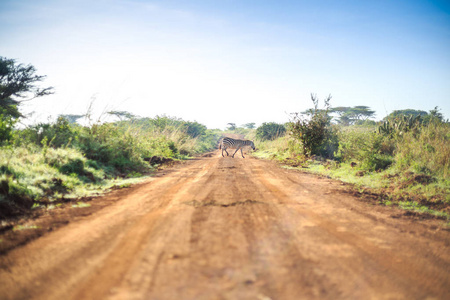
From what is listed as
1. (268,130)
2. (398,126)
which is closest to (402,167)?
(398,126)

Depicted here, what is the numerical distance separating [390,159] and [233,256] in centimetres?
747

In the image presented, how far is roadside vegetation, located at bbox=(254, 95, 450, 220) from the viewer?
5172 millimetres

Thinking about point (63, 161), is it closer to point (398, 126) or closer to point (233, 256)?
point (233, 256)

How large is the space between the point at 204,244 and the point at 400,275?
1786 millimetres

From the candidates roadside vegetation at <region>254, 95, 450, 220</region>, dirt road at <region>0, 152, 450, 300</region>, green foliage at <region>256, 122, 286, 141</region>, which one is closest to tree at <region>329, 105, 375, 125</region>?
green foliage at <region>256, 122, 286, 141</region>

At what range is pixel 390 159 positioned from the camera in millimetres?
7645

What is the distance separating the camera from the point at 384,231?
3.13 m

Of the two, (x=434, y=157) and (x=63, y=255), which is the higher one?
(x=434, y=157)

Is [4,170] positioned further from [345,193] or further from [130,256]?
[345,193]

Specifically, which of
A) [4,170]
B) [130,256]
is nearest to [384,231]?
[130,256]

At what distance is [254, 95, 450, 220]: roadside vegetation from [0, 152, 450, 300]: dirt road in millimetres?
1799

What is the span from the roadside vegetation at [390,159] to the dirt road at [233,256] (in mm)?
1799

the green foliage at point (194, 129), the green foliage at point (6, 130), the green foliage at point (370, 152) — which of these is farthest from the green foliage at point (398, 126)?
the green foliage at point (194, 129)

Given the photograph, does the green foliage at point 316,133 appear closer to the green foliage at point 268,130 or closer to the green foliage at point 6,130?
the green foliage at point 6,130
